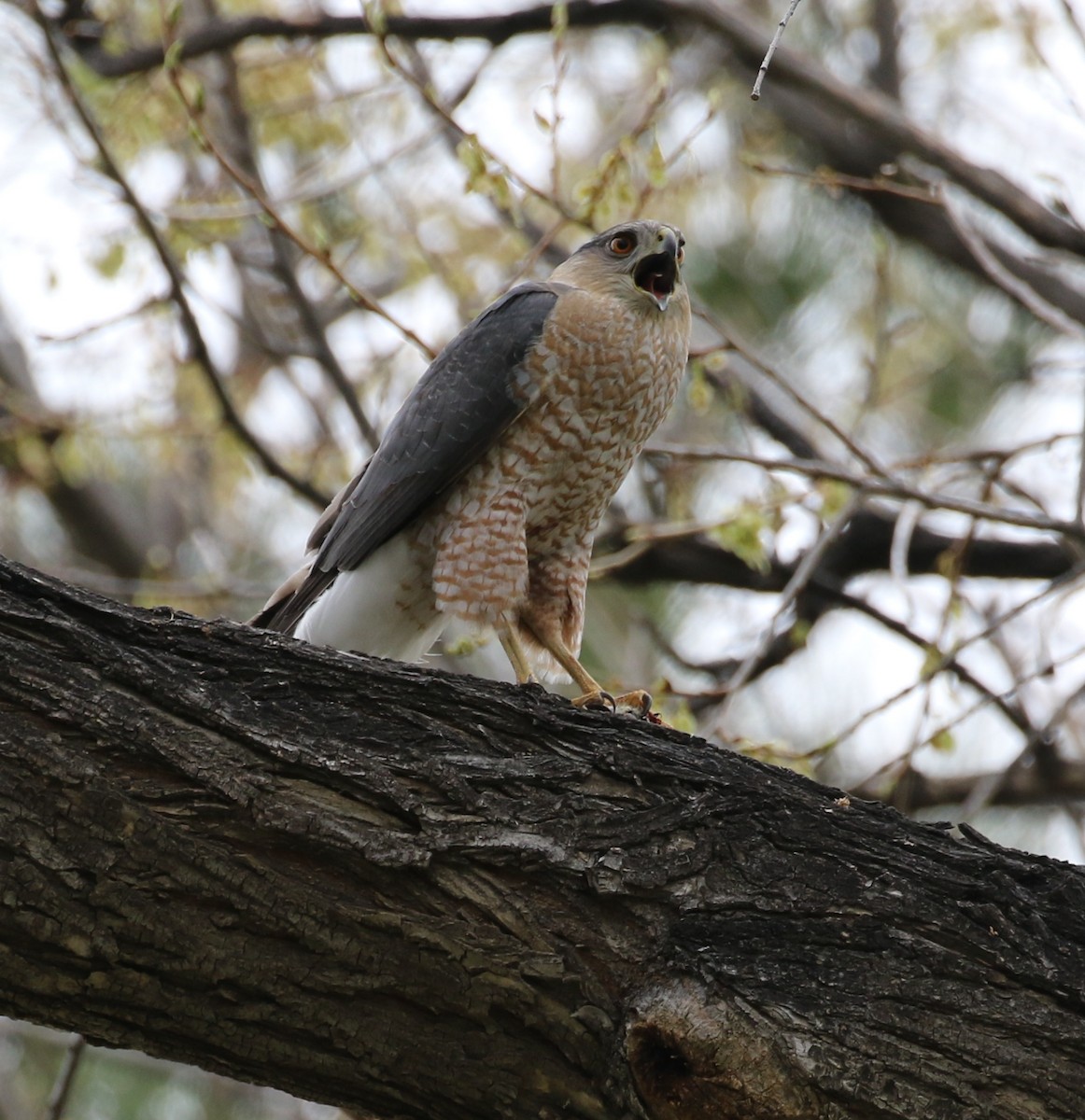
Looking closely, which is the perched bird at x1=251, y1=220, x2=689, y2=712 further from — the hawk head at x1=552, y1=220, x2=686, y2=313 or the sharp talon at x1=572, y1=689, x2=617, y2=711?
the sharp talon at x1=572, y1=689, x2=617, y2=711

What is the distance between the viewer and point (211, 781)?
253 centimetres

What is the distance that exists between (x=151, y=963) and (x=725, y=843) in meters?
1.09

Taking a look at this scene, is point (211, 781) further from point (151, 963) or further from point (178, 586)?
point (178, 586)

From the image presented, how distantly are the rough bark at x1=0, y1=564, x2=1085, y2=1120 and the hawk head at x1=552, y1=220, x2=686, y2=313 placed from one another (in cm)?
225

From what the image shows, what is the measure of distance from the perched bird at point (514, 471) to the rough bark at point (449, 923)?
63.1 inches

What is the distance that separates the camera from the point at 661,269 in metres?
4.65

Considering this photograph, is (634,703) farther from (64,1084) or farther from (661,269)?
(64,1084)

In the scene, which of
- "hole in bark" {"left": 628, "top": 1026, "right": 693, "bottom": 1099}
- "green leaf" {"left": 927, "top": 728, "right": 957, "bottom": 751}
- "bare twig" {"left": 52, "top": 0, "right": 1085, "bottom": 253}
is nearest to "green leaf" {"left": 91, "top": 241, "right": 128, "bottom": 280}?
"bare twig" {"left": 52, "top": 0, "right": 1085, "bottom": 253}

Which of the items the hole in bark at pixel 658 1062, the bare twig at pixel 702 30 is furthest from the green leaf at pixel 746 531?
the hole in bark at pixel 658 1062

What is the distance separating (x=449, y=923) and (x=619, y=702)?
6.04 feet

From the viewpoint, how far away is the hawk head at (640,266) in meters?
4.57

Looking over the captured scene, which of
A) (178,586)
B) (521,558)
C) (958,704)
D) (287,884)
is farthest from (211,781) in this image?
(178,586)

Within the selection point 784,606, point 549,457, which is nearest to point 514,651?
point 549,457

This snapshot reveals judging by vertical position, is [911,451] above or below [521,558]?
above
